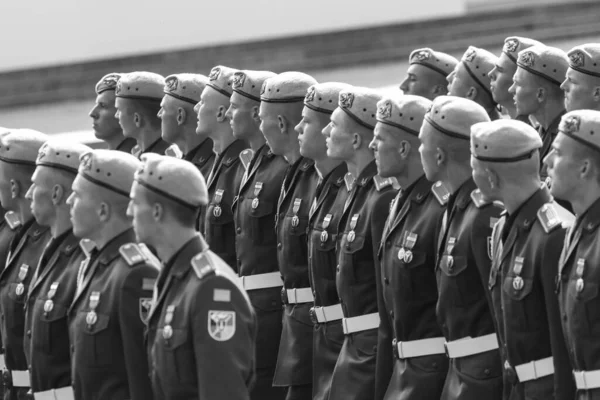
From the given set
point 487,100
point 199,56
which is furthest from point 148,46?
point 487,100

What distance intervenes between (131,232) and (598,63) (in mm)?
2386

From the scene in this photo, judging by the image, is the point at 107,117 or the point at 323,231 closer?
the point at 323,231

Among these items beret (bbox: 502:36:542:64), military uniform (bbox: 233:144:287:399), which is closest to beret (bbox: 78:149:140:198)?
military uniform (bbox: 233:144:287:399)

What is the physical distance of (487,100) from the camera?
8281 millimetres

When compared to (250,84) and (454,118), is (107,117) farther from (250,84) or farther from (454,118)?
(454,118)

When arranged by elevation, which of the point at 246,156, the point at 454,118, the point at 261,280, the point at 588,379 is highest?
the point at 454,118

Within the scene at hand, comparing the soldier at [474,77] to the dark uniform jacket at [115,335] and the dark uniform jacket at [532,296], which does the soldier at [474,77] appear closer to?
the dark uniform jacket at [532,296]

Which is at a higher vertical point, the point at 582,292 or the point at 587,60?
the point at 587,60

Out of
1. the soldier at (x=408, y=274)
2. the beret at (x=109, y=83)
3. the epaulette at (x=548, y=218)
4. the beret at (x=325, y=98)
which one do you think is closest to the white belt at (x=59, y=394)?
the soldier at (x=408, y=274)

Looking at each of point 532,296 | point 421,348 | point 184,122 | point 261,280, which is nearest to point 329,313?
point 261,280

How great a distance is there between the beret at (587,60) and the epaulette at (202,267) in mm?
2489

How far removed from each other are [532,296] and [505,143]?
1.69 ft

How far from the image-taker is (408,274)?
638 centimetres

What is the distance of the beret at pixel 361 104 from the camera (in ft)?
23.1
